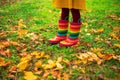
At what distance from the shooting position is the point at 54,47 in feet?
10.4

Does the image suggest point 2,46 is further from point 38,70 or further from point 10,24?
point 10,24

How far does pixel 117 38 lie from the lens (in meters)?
3.46

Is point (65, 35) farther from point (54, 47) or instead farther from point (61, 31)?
point (54, 47)

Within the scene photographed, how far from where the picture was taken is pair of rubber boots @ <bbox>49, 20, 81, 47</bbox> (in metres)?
3.11

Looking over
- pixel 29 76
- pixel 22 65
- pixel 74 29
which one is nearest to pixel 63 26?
pixel 74 29

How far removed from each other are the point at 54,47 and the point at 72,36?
279mm

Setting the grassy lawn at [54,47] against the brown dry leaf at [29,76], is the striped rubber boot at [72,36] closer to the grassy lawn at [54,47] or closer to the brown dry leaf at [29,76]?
A: the grassy lawn at [54,47]

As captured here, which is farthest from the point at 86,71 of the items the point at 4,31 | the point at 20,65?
the point at 4,31

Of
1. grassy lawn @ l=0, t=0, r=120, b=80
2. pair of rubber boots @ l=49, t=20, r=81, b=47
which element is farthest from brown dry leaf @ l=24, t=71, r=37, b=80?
pair of rubber boots @ l=49, t=20, r=81, b=47

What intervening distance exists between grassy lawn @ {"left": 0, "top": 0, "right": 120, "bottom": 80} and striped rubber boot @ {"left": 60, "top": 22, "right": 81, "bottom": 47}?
66 mm

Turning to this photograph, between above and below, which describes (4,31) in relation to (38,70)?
above

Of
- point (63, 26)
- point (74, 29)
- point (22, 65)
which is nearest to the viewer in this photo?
point (22, 65)

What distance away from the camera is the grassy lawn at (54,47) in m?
2.52

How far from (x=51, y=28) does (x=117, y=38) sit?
1.13m
